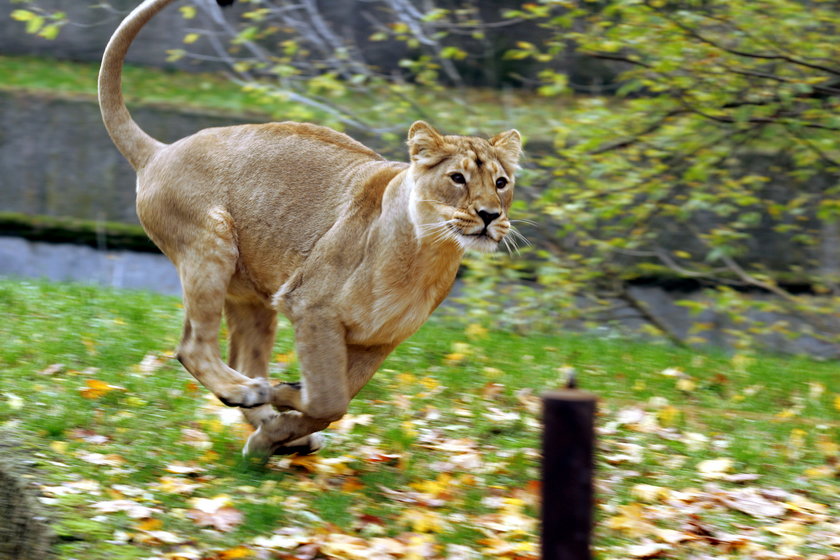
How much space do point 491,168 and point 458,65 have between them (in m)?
9.15

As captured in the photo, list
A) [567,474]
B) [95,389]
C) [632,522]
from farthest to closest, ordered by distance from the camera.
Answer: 1. [95,389]
2. [632,522]
3. [567,474]

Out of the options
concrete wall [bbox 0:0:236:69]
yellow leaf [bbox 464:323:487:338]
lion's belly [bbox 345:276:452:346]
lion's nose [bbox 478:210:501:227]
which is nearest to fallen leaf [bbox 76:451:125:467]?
lion's belly [bbox 345:276:452:346]

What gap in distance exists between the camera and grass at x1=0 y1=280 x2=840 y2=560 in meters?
4.92

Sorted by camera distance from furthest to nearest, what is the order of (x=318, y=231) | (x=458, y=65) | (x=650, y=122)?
(x=458, y=65)
(x=650, y=122)
(x=318, y=231)

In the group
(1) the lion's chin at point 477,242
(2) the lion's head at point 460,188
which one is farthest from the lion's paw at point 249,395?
(1) the lion's chin at point 477,242

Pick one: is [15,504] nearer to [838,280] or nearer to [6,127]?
[838,280]

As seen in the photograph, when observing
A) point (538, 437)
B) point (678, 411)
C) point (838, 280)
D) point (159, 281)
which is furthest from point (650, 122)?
point (159, 281)

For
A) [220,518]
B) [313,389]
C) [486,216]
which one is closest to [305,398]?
[313,389]

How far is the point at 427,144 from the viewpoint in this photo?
5.18 m

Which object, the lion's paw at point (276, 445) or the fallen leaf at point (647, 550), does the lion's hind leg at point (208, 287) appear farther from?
the fallen leaf at point (647, 550)

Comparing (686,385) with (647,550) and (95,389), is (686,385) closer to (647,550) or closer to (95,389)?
(647,550)

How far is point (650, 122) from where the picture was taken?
9.55 meters

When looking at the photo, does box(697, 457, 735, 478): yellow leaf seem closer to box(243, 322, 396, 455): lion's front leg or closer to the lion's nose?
box(243, 322, 396, 455): lion's front leg

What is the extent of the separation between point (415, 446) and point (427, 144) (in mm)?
1785
